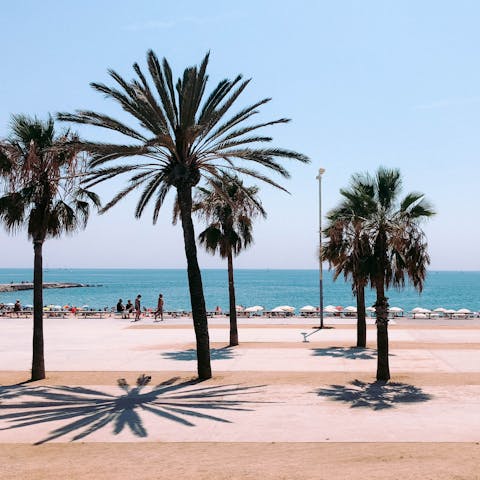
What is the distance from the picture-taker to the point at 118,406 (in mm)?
13836

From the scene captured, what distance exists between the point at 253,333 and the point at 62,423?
66.4 ft

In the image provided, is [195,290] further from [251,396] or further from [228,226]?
[228,226]

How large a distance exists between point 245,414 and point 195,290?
575cm

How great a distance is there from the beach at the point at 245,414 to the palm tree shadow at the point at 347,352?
8cm

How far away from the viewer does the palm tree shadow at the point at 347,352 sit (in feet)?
71.8

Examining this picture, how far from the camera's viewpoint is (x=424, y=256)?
16469mm

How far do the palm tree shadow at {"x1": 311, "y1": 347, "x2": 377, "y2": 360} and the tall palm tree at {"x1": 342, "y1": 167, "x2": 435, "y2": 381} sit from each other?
202 inches

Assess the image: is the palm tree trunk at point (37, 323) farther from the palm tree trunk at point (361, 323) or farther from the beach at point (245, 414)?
the palm tree trunk at point (361, 323)

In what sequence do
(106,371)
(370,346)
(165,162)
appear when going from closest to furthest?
(165,162)
(106,371)
(370,346)

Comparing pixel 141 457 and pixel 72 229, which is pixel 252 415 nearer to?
pixel 141 457

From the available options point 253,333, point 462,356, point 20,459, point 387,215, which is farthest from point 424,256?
point 253,333

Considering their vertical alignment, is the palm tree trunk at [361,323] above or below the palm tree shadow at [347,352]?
above

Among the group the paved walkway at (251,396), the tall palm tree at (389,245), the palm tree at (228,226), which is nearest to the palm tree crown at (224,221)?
the palm tree at (228,226)

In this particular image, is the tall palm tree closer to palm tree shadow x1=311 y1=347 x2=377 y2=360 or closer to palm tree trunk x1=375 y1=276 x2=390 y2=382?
palm tree trunk x1=375 y1=276 x2=390 y2=382
